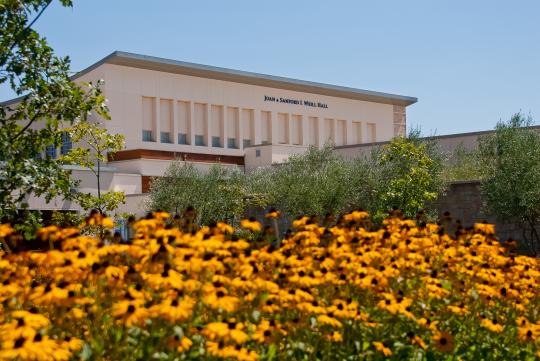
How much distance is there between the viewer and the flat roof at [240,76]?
53.1 meters

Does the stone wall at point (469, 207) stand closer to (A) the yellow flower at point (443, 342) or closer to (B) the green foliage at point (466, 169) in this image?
(B) the green foliage at point (466, 169)

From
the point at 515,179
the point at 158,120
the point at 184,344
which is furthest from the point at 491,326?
the point at 158,120

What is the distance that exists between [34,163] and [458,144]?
1307 inches

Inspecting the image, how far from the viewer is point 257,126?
2376 inches

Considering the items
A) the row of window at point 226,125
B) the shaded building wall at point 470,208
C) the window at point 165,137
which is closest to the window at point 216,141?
the row of window at point 226,125

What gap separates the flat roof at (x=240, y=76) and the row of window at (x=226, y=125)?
7.31 ft

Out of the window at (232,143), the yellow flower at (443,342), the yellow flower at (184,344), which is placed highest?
the window at (232,143)

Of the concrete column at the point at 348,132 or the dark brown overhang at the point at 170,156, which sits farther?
the concrete column at the point at 348,132

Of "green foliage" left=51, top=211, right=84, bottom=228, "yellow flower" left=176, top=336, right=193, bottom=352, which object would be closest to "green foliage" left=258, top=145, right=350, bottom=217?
"green foliage" left=51, top=211, right=84, bottom=228

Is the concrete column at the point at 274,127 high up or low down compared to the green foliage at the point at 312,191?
up

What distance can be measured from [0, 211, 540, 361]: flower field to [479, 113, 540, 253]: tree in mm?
19338

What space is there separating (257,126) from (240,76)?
4.21m

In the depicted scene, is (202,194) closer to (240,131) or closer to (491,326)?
(240,131)

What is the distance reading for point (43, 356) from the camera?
188 inches
